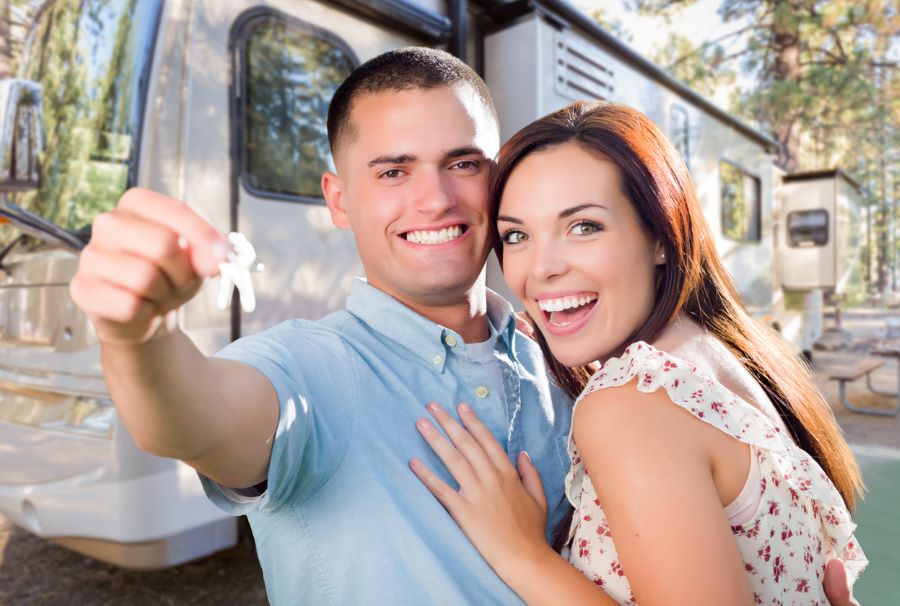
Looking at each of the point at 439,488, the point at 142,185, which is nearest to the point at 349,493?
the point at 439,488

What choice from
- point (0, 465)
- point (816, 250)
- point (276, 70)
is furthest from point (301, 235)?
point (816, 250)

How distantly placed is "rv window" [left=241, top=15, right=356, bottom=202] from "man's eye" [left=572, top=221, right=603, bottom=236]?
162 cm

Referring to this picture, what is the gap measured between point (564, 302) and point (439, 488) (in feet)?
1.51

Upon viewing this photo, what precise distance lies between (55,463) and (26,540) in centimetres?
165

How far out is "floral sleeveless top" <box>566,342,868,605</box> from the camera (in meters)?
1.01

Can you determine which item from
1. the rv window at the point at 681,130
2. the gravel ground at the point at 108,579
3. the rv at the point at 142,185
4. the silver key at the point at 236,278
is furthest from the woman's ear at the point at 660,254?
the rv window at the point at 681,130

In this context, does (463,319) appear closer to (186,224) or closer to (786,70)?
(186,224)

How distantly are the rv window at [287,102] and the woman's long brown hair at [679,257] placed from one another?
1467 millimetres

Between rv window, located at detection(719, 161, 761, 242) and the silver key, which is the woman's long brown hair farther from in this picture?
rv window, located at detection(719, 161, 761, 242)

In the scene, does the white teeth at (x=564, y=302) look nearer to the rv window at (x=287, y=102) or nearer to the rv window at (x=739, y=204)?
the rv window at (x=287, y=102)

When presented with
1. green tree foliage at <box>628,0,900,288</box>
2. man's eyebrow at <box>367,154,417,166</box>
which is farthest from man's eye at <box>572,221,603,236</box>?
green tree foliage at <box>628,0,900,288</box>

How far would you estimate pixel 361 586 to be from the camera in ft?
3.44

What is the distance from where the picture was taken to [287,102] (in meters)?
2.71

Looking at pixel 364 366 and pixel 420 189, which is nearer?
pixel 364 366
